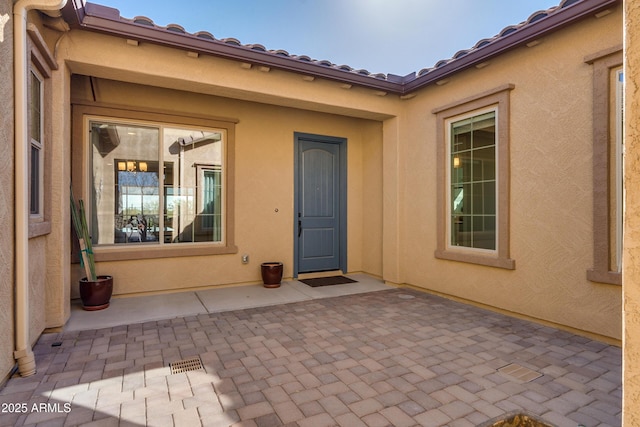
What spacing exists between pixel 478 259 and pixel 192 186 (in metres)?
4.32

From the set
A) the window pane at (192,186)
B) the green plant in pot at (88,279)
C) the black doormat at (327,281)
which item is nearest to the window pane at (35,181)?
the green plant in pot at (88,279)

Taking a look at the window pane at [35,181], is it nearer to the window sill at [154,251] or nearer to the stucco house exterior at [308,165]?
the stucco house exterior at [308,165]

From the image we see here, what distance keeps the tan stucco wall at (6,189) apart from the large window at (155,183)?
226cm

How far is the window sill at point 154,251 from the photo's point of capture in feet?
15.5

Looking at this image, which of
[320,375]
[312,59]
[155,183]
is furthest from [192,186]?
[320,375]

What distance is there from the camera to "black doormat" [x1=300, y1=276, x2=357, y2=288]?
19.0 feet

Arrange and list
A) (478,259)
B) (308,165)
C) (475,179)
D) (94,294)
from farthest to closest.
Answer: (308,165) < (475,179) < (478,259) < (94,294)

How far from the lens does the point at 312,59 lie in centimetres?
465

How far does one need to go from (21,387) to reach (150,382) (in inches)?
35.5

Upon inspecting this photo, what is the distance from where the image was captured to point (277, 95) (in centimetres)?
453

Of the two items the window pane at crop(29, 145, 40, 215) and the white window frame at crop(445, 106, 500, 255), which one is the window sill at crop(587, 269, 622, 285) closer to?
the white window frame at crop(445, 106, 500, 255)

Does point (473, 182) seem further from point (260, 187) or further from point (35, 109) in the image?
point (35, 109)

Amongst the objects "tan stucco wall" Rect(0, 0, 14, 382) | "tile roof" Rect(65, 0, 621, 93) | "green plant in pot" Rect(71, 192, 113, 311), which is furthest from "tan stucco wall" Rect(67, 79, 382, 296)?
"tan stucco wall" Rect(0, 0, 14, 382)

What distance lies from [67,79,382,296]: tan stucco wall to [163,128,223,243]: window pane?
31cm
